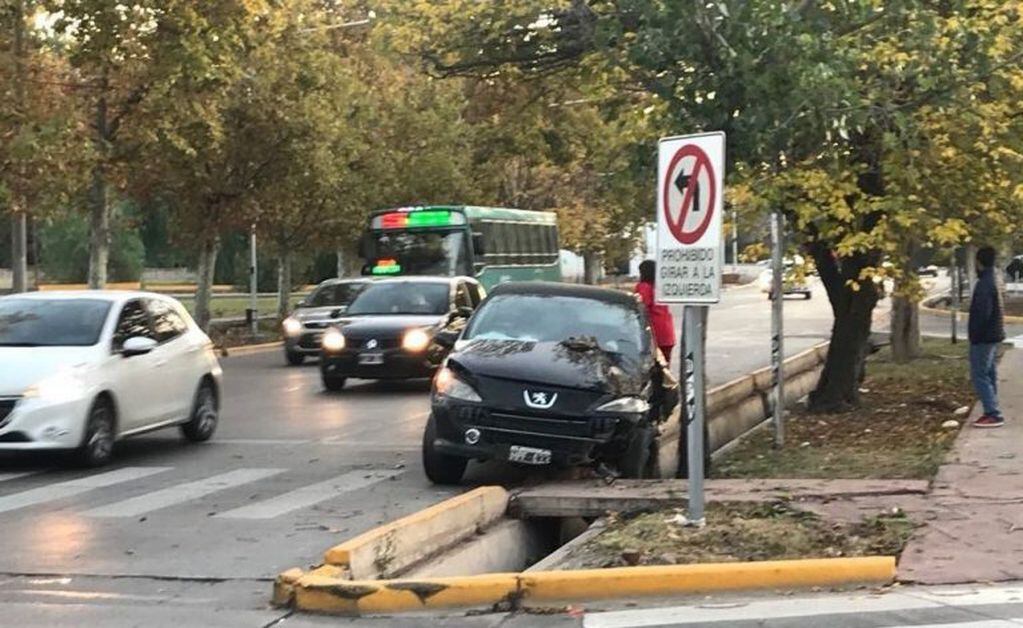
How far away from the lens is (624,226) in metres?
58.4

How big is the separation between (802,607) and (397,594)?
84.5 inches

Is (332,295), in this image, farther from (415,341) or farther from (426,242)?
(415,341)

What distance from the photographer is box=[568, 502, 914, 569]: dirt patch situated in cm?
794

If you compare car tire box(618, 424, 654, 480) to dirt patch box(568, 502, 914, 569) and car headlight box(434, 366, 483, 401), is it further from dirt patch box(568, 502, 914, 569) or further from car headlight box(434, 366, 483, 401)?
dirt patch box(568, 502, 914, 569)

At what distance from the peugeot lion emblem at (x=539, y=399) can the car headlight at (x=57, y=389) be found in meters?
4.16

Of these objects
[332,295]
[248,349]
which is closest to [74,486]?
[332,295]

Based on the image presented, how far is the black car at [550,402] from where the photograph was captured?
34.7 ft

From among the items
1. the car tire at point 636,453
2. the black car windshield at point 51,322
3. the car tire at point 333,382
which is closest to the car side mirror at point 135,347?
the black car windshield at point 51,322

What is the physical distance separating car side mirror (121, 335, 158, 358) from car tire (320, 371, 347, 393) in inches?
271

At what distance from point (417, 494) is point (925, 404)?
26.7 ft

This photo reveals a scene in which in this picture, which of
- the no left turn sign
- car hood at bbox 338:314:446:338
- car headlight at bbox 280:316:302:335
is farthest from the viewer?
car headlight at bbox 280:316:302:335

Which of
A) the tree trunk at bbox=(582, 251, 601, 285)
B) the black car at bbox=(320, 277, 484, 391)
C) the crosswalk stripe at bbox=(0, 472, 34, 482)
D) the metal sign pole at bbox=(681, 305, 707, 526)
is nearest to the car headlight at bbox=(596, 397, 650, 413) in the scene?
the metal sign pole at bbox=(681, 305, 707, 526)

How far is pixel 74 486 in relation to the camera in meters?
11.4

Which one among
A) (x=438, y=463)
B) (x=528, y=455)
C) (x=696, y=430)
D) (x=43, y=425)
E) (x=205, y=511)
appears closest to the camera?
(x=696, y=430)
